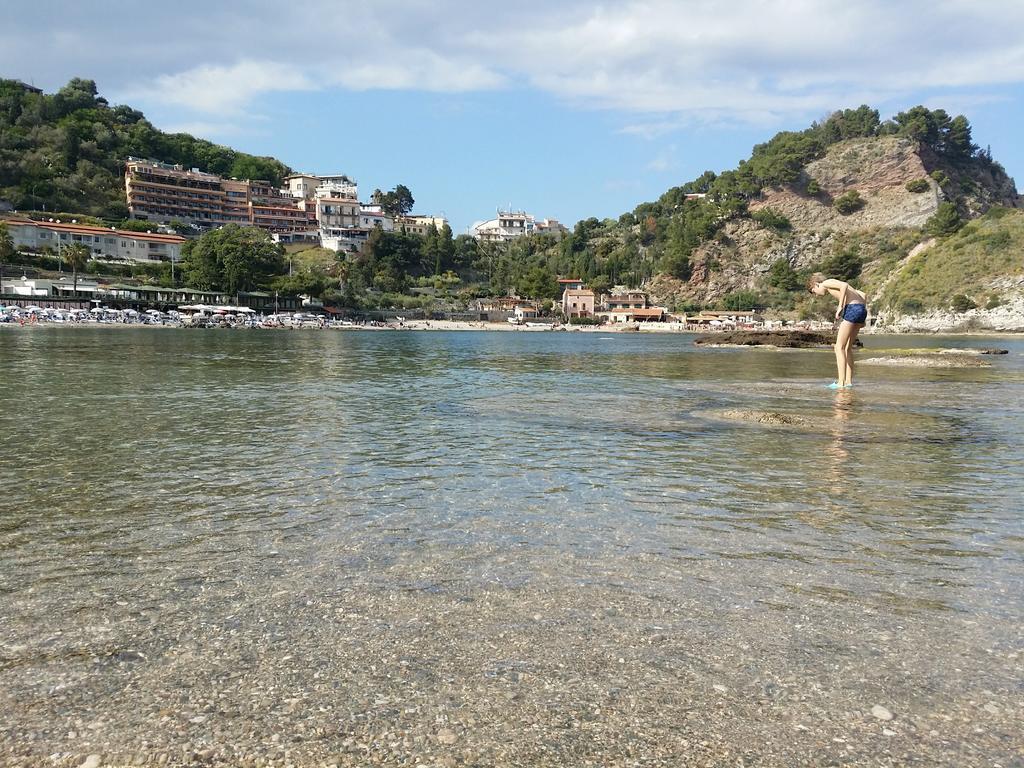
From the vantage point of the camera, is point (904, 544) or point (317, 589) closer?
point (317, 589)

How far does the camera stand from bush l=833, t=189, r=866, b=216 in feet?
622

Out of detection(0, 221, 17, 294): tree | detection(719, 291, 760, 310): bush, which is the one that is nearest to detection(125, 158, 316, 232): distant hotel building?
detection(0, 221, 17, 294): tree

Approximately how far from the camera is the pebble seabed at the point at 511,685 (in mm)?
3775

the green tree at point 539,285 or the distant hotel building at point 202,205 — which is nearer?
the distant hotel building at point 202,205

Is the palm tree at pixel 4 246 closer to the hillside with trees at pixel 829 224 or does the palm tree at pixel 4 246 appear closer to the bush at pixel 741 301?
the hillside with trees at pixel 829 224

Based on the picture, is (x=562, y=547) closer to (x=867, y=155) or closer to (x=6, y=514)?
(x=6, y=514)

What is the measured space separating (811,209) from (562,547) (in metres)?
212

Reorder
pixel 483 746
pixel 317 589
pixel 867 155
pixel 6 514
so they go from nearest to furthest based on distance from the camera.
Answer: pixel 483 746 < pixel 317 589 < pixel 6 514 < pixel 867 155

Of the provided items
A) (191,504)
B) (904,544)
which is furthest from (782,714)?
(191,504)

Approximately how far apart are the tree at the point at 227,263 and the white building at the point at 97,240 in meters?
11.7

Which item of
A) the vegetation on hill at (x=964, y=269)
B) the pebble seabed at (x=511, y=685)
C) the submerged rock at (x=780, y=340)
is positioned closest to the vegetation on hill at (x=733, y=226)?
the vegetation on hill at (x=964, y=269)

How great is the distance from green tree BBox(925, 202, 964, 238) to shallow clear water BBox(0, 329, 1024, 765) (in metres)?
161

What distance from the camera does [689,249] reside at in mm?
198875

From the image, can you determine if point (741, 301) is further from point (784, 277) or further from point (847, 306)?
point (847, 306)
